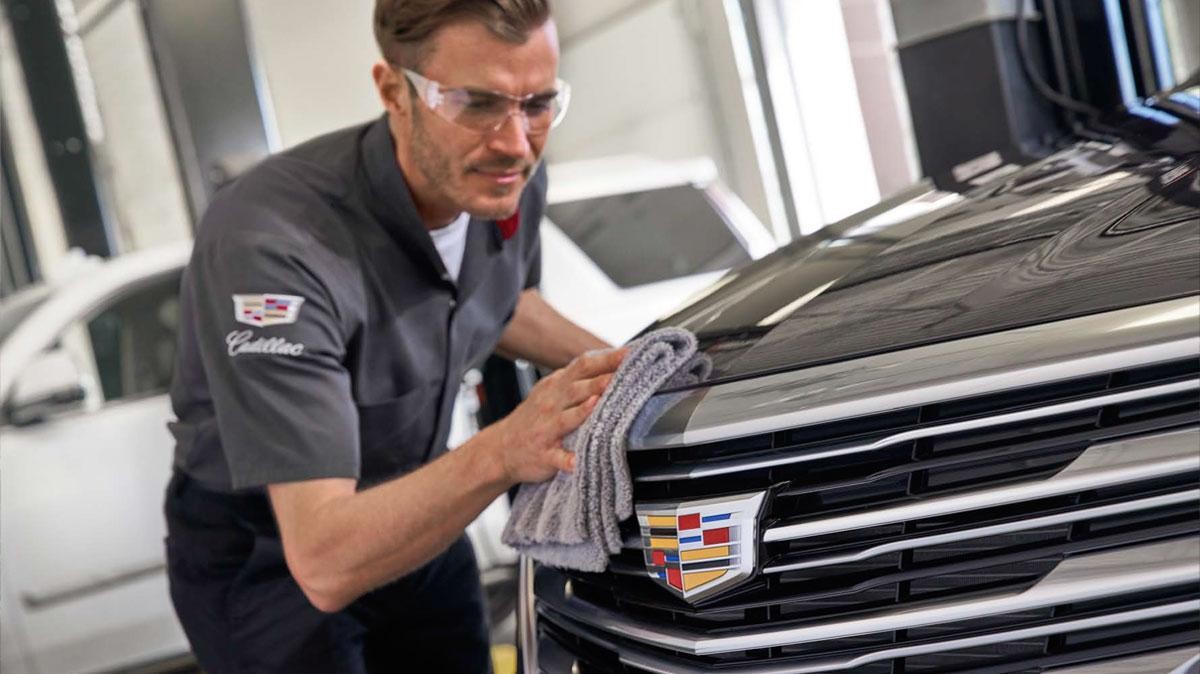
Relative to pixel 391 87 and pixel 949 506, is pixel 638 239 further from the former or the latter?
pixel 949 506

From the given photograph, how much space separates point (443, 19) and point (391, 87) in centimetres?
18

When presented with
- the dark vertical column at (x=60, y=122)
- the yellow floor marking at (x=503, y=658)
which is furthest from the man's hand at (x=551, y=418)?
the dark vertical column at (x=60, y=122)

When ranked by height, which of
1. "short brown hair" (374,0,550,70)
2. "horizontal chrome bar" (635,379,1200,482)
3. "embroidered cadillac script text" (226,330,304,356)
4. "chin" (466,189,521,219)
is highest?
"short brown hair" (374,0,550,70)

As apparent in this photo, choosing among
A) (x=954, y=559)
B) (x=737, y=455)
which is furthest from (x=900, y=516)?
(x=737, y=455)

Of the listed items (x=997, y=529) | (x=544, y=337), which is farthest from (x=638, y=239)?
(x=997, y=529)

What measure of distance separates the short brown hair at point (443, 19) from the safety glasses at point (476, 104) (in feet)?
0.14

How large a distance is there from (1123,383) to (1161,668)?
0.78ft

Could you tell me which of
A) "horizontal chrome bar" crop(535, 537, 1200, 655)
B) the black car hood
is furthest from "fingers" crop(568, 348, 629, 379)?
"horizontal chrome bar" crop(535, 537, 1200, 655)

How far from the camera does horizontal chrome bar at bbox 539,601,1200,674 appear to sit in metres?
1.03

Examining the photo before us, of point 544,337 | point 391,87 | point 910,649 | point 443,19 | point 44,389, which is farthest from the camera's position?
point 44,389

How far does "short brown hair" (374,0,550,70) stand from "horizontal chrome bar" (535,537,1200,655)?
2.82 ft

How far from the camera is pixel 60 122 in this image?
17.2ft

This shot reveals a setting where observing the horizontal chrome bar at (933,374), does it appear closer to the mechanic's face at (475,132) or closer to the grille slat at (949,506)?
the grille slat at (949,506)

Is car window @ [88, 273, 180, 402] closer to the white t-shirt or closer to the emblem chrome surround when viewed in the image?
the white t-shirt
